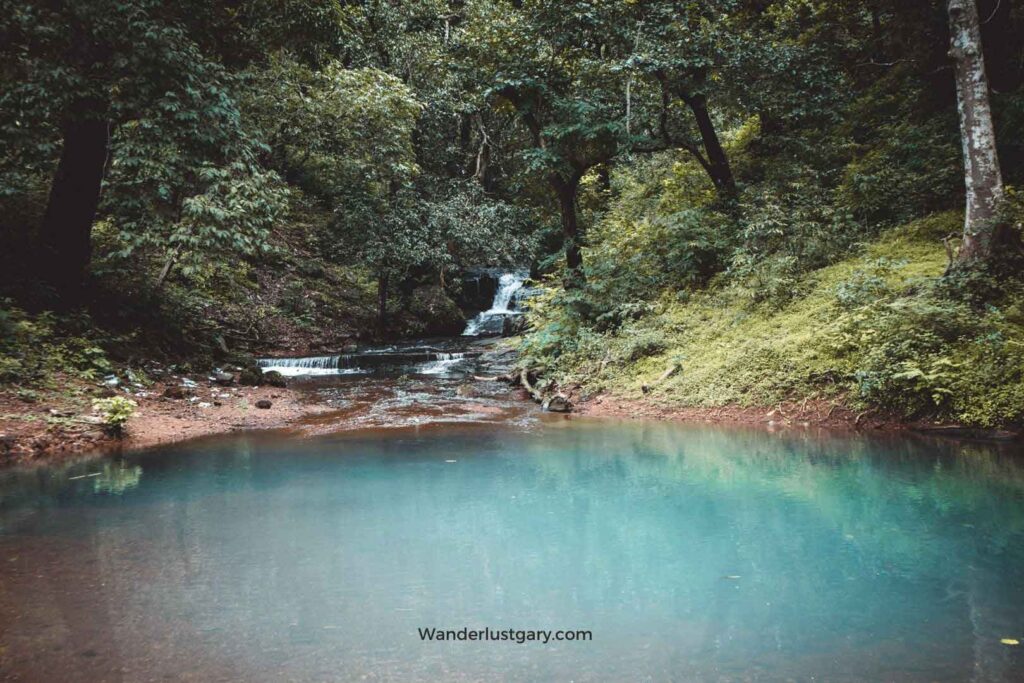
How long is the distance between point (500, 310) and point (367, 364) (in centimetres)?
836

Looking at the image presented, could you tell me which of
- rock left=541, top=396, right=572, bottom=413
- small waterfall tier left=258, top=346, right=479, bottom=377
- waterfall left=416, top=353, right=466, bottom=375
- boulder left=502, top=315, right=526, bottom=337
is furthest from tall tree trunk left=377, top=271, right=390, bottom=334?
rock left=541, top=396, right=572, bottom=413

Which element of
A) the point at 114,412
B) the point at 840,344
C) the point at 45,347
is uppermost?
the point at 45,347

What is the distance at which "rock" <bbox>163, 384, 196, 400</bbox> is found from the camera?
9.42 meters

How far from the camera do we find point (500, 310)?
23.0m

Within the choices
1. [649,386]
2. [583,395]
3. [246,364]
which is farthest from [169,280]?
[649,386]

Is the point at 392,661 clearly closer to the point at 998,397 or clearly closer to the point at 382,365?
the point at 998,397

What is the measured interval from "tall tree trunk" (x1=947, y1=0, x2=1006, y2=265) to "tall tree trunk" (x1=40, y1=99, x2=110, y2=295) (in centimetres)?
1311

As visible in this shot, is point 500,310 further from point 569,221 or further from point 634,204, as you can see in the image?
point 569,221

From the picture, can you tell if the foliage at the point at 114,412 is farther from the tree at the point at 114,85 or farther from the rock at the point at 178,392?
the tree at the point at 114,85

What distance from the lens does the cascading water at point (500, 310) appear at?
849 inches

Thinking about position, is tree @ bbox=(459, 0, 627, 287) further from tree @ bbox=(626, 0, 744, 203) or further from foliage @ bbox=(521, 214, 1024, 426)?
foliage @ bbox=(521, 214, 1024, 426)

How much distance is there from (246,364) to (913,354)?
11.5 metres

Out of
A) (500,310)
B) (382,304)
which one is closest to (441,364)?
(382,304)

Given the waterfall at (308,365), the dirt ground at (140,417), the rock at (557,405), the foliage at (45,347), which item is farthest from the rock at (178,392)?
the rock at (557,405)
